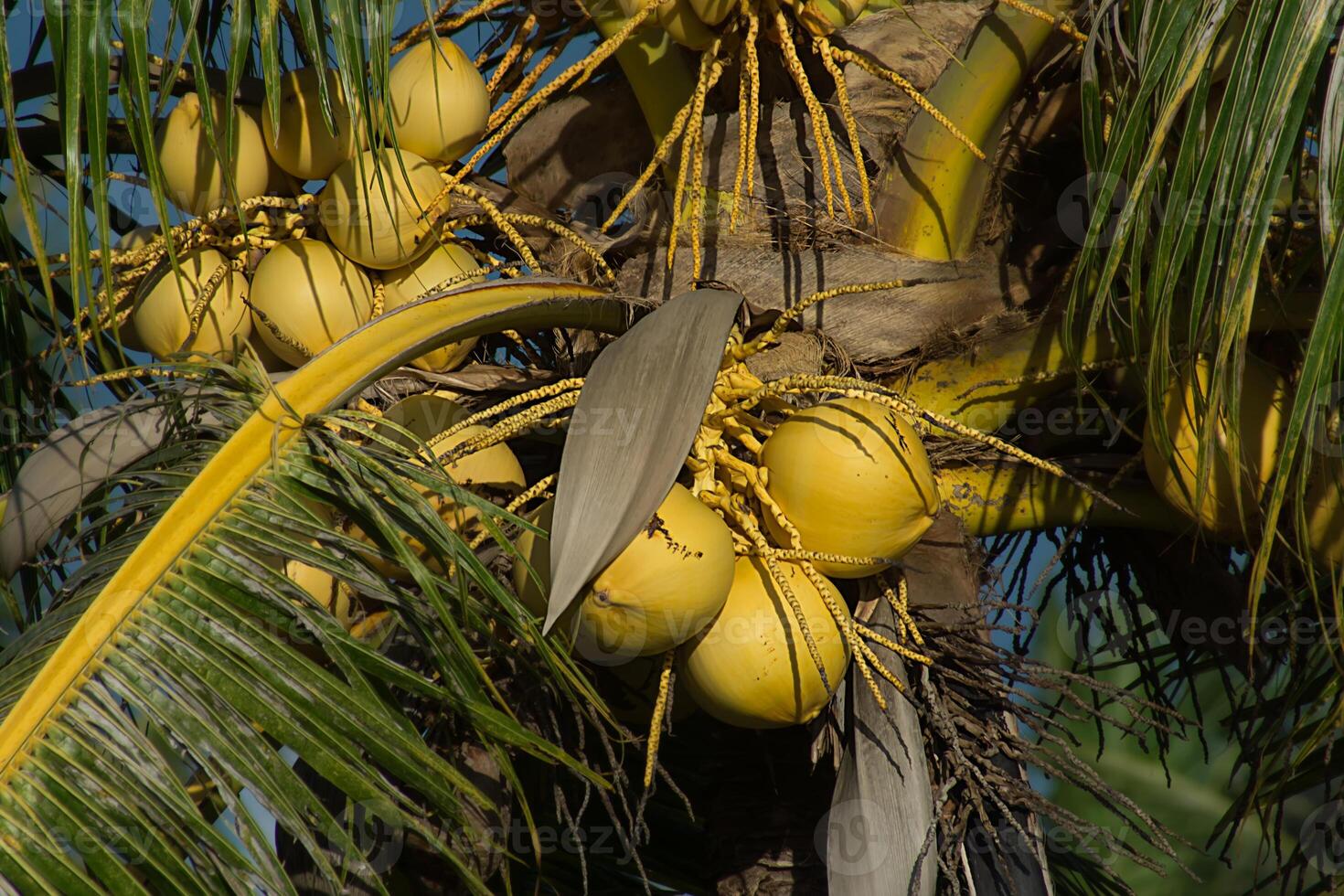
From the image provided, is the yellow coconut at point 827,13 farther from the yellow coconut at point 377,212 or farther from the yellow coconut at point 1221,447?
the yellow coconut at point 1221,447

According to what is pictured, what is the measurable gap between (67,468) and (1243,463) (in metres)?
1.60

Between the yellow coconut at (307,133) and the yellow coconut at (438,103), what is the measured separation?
9 cm

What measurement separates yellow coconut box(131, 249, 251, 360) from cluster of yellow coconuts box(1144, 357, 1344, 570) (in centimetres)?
139

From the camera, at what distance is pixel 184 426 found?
1.73 meters

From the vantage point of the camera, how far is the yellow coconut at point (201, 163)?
208cm

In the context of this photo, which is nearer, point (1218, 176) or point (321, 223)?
point (1218, 176)

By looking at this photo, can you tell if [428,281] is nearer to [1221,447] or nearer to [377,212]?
[377,212]

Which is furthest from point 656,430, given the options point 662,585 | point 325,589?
point 325,589

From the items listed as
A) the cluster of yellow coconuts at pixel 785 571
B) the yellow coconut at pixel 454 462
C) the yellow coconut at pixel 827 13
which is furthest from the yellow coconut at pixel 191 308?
the yellow coconut at pixel 827 13

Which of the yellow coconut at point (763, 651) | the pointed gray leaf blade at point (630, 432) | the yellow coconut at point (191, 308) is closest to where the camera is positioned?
the pointed gray leaf blade at point (630, 432)

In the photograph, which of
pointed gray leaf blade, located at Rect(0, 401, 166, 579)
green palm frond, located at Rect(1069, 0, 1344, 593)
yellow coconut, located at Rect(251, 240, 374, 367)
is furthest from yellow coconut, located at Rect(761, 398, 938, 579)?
pointed gray leaf blade, located at Rect(0, 401, 166, 579)

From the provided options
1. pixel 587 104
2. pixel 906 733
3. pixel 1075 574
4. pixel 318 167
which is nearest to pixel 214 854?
pixel 906 733

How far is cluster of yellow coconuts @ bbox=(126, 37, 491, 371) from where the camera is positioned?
2.03 m

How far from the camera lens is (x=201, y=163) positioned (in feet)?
6.82
